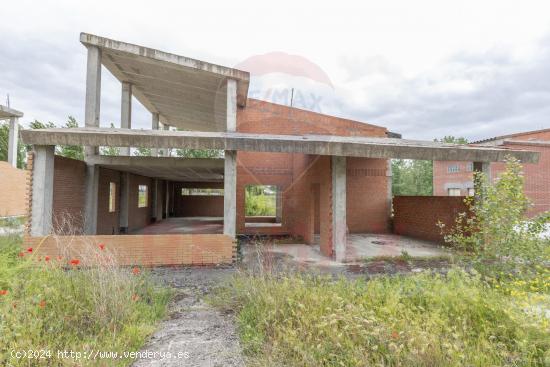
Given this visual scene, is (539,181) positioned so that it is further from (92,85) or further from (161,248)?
(92,85)

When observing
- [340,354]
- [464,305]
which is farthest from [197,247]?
[464,305]

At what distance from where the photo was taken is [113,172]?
38.8 ft

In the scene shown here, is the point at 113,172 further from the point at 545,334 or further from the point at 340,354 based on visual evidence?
the point at 545,334

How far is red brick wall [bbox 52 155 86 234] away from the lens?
7.97 m

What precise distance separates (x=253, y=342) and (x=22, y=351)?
2348 mm

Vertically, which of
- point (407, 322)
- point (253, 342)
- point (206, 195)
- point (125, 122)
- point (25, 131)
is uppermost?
point (125, 122)

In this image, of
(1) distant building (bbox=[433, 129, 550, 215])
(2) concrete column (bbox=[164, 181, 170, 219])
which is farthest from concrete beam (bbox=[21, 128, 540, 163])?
(2) concrete column (bbox=[164, 181, 170, 219])

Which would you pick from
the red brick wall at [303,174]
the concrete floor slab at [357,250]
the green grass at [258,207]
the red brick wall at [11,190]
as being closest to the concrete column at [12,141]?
the red brick wall at [11,190]

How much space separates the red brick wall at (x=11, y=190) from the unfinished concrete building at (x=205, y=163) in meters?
9.60

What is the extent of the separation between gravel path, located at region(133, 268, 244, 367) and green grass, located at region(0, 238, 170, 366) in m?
0.20

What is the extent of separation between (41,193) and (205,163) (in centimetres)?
455

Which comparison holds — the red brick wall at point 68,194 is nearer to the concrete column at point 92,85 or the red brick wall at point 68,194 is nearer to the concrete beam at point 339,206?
the concrete column at point 92,85

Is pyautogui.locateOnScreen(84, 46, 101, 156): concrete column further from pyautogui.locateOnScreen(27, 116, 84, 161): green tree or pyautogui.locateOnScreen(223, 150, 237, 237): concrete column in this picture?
pyautogui.locateOnScreen(27, 116, 84, 161): green tree

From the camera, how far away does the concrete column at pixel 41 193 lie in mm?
6762
